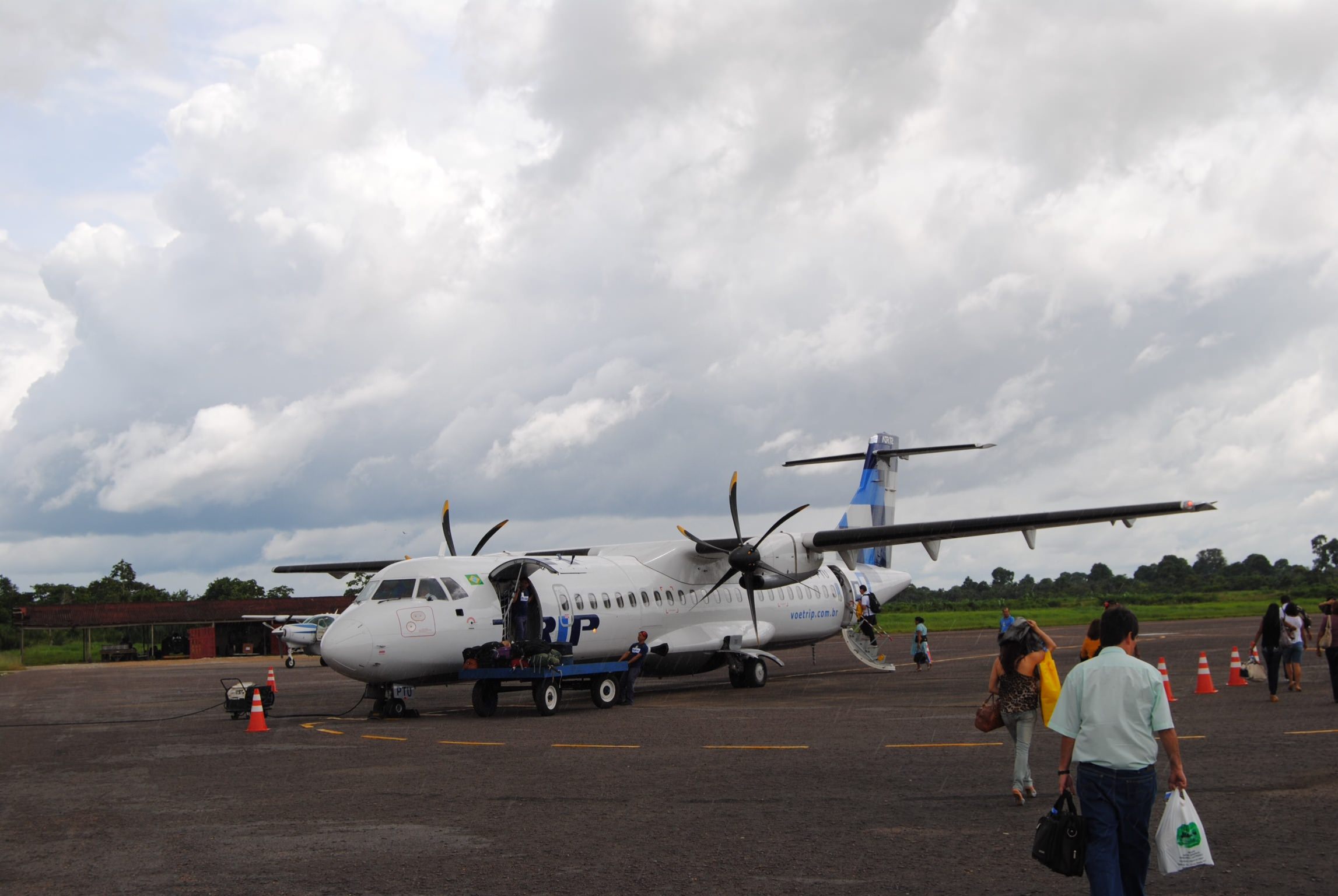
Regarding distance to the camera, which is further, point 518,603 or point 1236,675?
point 1236,675

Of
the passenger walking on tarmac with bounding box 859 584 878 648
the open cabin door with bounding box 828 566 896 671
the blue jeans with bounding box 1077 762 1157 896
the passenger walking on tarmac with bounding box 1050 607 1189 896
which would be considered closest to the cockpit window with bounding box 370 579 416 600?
the open cabin door with bounding box 828 566 896 671

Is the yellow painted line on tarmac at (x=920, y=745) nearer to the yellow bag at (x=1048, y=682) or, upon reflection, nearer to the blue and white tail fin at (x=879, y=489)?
the yellow bag at (x=1048, y=682)

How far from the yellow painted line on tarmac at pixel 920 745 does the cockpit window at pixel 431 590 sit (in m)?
9.07

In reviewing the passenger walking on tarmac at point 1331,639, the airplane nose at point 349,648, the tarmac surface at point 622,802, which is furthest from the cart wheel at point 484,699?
the passenger walking on tarmac at point 1331,639

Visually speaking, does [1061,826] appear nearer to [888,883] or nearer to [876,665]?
[888,883]

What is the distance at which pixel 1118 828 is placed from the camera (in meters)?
5.57

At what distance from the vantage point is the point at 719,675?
106ft

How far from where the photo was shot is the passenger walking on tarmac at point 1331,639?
16.9 metres

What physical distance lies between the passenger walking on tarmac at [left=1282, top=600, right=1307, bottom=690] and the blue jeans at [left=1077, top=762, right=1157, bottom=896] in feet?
49.3

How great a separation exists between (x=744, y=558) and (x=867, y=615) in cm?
816

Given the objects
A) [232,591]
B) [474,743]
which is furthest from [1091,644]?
[232,591]

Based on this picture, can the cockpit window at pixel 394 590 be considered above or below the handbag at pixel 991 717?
above

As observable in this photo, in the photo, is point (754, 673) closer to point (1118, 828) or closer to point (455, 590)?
point (455, 590)

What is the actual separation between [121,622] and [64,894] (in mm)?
60468
